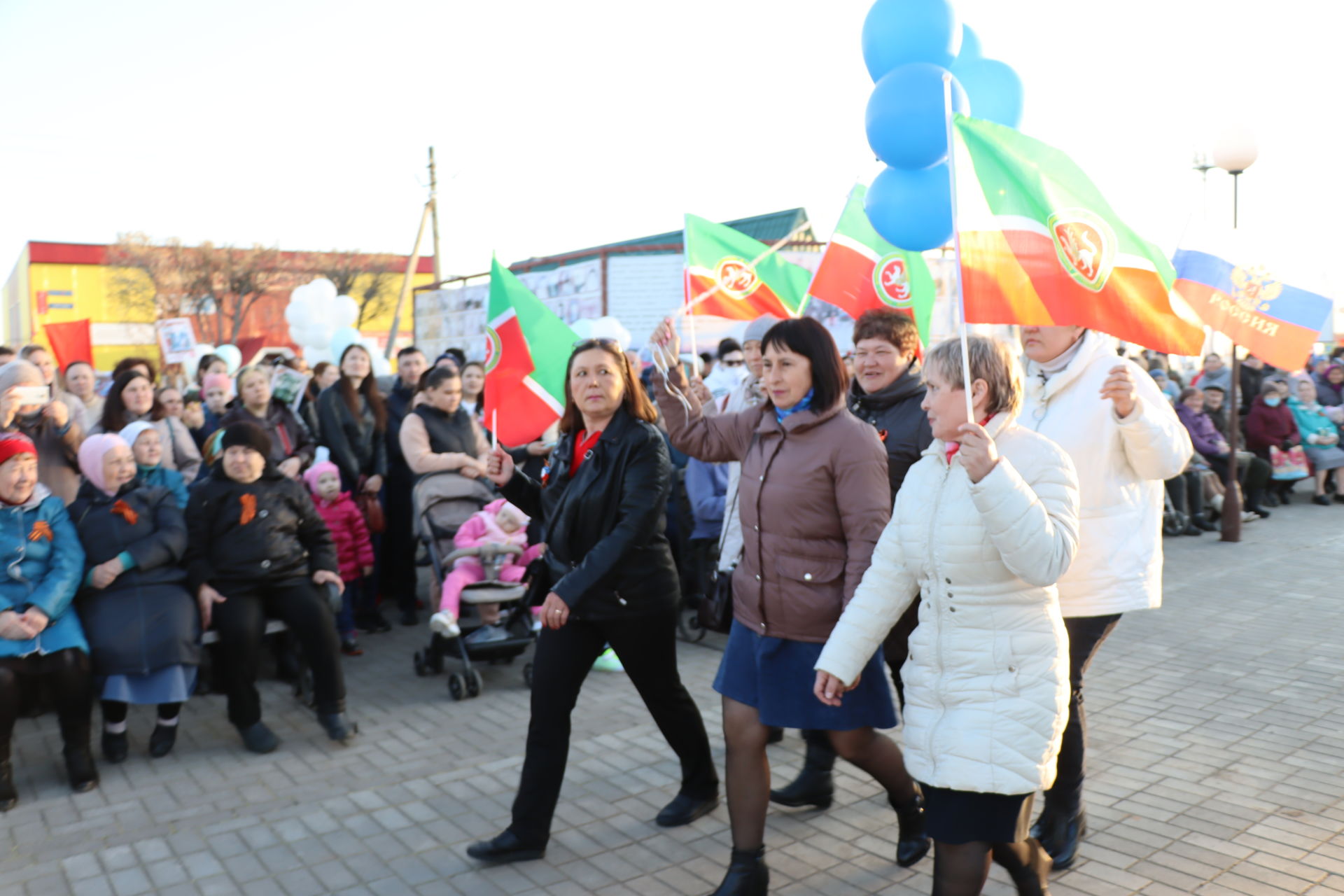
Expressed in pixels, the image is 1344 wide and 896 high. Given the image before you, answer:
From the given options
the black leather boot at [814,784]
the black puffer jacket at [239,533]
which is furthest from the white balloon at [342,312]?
the black leather boot at [814,784]

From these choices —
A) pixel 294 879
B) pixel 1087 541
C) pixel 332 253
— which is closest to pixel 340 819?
pixel 294 879

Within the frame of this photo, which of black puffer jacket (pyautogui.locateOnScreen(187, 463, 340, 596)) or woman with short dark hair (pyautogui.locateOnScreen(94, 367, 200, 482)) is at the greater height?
woman with short dark hair (pyautogui.locateOnScreen(94, 367, 200, 482))

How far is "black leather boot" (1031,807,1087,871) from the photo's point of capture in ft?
12.9

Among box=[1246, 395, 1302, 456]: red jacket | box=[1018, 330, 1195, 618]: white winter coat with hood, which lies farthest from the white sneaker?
box=[1246, 395, 1302, 456]: red jacket

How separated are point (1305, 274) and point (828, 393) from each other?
315 centimetres

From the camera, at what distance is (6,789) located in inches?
186

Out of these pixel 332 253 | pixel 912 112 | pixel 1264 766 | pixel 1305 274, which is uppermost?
pixel 332 253

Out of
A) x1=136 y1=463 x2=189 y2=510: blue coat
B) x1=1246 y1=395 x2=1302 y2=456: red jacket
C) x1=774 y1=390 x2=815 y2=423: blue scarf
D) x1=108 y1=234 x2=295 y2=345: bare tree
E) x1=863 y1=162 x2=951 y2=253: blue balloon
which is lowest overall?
x1=1246 y1=395 x2=1302 y2=456: red jacket

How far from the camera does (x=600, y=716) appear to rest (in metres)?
5.85

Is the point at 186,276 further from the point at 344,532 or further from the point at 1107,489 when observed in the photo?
the point at 1107,489

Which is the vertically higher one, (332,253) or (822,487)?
(332,253)

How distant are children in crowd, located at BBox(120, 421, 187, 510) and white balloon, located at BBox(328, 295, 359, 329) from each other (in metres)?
12.9

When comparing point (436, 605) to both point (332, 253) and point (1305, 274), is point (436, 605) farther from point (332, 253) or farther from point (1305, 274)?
point (332, 253)

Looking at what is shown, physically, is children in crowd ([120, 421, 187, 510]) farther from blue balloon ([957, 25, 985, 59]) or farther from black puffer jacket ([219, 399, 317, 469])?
blue balloon ([957, 25, 985, 59])
